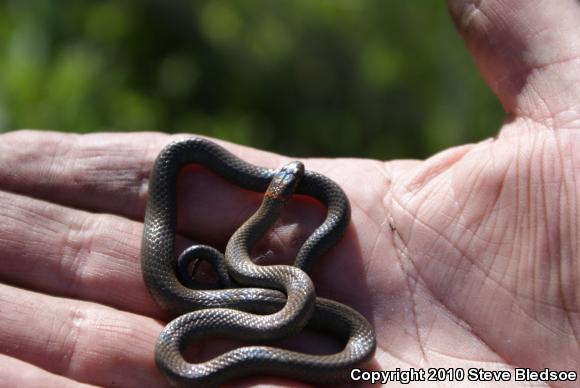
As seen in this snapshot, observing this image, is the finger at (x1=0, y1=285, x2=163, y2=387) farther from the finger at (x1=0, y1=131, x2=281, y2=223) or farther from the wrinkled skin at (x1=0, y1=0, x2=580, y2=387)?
the finger at (x1=0, y1=131, x2=281, y2=223)

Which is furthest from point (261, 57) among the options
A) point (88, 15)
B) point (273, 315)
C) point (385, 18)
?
point (273, 315)

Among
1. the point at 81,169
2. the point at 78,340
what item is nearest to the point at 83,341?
the point at 78,340

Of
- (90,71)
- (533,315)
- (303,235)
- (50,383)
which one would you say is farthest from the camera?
(90,71)

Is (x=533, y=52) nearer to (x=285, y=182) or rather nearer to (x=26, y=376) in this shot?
(x=285, y=182)

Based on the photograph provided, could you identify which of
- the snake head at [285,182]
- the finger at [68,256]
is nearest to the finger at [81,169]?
the finger at [68,256]

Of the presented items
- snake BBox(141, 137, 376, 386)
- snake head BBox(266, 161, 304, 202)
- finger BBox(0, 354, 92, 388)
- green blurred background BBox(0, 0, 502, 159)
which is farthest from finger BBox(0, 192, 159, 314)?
green blurred background BBox(0, 0, 502, 159)

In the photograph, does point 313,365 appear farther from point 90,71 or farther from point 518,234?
point 90,71
